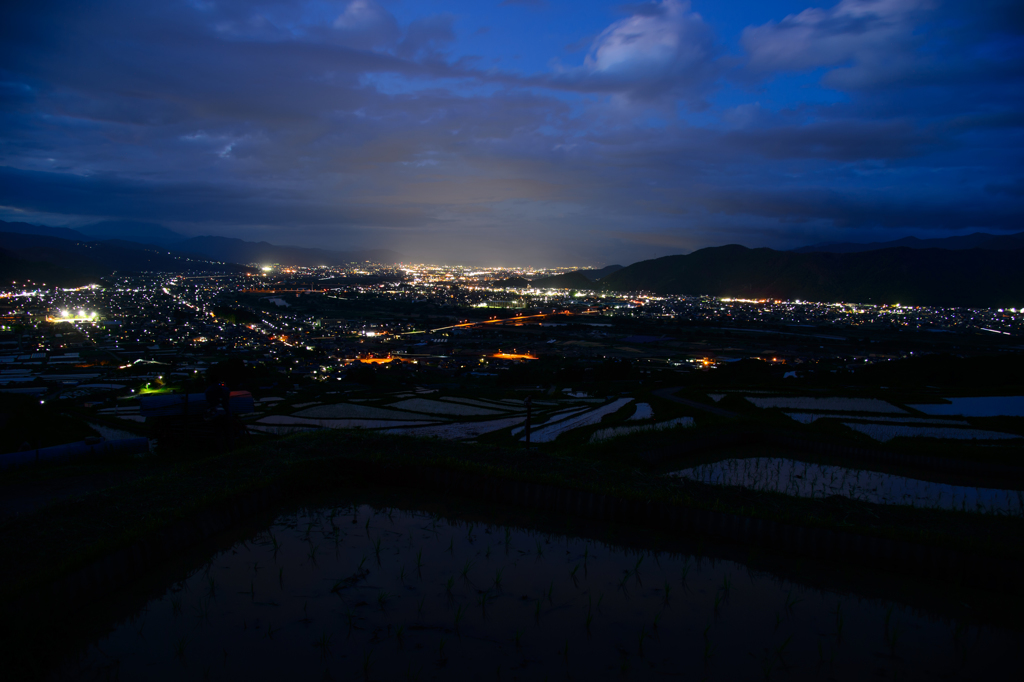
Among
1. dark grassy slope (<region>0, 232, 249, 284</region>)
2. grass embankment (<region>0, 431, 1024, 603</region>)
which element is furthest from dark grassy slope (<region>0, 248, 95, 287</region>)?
grass embankment (<region>0, 431, 1024, 603</region>)

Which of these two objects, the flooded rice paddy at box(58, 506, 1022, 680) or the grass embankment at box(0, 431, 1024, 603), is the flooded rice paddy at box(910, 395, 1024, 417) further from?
the flooded rice paddy at box(58, 506, 1022, 680)

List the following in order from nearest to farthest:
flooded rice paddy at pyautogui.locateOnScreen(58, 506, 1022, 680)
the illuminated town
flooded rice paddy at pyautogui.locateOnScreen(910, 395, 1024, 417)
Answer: flooded rice paddy at pyautogui.locateOnScreen(58, 506, 1022, 680)
flooded rice paddy at pyautogui.locateOnScreen(910, 395, 1024, 417)
the illuminated town

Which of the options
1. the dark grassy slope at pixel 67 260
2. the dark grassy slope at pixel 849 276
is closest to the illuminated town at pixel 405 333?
the dark grassy slope at pixel 849 276

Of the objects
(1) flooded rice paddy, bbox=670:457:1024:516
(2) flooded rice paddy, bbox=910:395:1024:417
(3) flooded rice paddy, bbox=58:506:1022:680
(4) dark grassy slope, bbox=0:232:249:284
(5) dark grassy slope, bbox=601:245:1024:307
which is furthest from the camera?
(5) dark grassy slope, bbox=601:245:1024:307

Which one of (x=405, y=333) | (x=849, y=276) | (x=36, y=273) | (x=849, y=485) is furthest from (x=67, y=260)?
(x=849, y=276)

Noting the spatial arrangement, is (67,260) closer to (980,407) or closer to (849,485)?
(849,485)

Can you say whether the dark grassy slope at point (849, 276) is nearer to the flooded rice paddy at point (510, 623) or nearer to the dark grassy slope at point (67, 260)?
the flooded rice paddy at point (510, 623)
